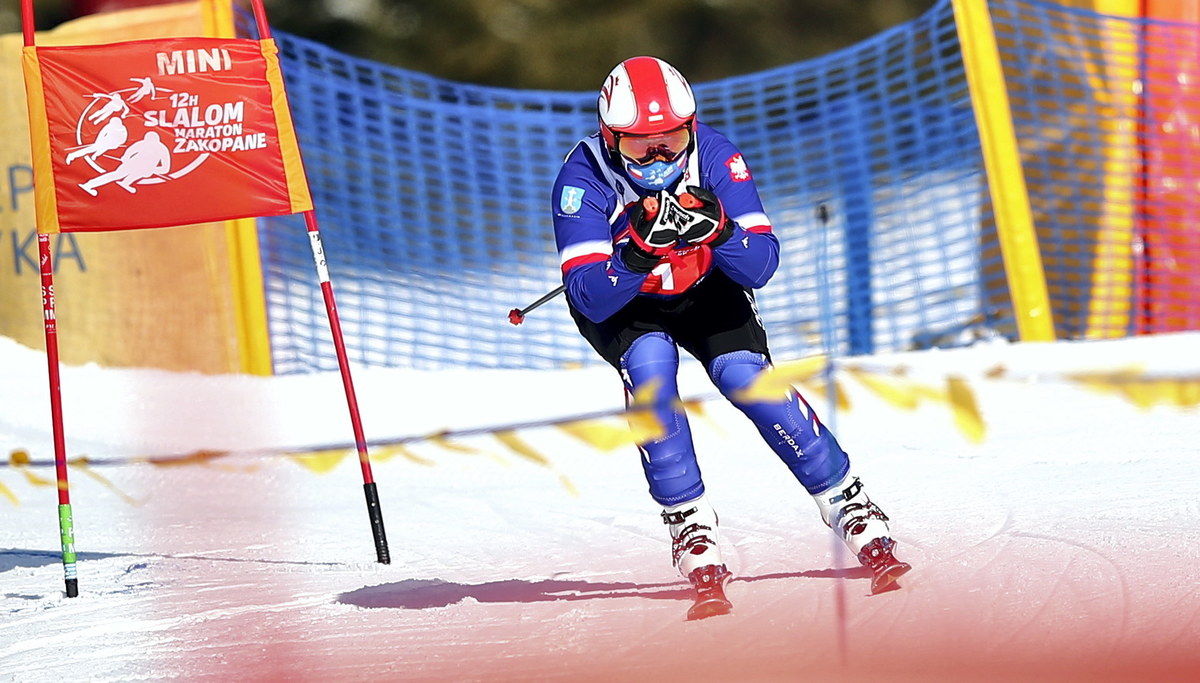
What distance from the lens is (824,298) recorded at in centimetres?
369

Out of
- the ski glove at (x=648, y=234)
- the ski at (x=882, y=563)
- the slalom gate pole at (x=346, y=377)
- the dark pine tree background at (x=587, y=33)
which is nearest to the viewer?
the ski glove at (x=648, y=234)

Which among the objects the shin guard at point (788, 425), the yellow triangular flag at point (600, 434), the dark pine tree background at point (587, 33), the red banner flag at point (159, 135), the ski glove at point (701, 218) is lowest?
the shin guard at point (788, 425)

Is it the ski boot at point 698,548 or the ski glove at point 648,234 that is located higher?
the ski glove at point 648,234

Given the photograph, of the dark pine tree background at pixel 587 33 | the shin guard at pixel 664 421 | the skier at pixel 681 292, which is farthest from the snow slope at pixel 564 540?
the dark pine tree background at pixel 587 33

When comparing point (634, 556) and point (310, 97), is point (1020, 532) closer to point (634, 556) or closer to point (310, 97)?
point (634, 556)

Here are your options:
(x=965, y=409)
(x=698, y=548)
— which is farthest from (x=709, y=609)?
(x=965, y=409)

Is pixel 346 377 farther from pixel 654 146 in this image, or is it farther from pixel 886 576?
pixel 886 576

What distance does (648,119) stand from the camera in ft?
12.2

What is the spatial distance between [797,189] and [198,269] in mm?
4573

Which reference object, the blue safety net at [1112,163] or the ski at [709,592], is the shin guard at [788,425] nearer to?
the ski at [709,592]

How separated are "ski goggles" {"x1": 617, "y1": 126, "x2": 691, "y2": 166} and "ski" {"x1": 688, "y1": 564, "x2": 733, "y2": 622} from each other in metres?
1.09

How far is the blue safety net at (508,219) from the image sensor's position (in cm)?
846

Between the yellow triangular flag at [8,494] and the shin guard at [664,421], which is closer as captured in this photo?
the shin guard at [664,421]

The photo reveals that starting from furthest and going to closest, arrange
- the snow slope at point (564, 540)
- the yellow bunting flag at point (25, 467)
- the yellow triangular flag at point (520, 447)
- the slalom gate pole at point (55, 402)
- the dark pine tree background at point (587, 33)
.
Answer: the dark pine tree background at point (587, 33)
the yellow bunting flag at point (25, 467)
the yellow triangular flag at point (520, 447)
the slalom gate pole at point (55, 402)
the snow slope at point (564, 540)
